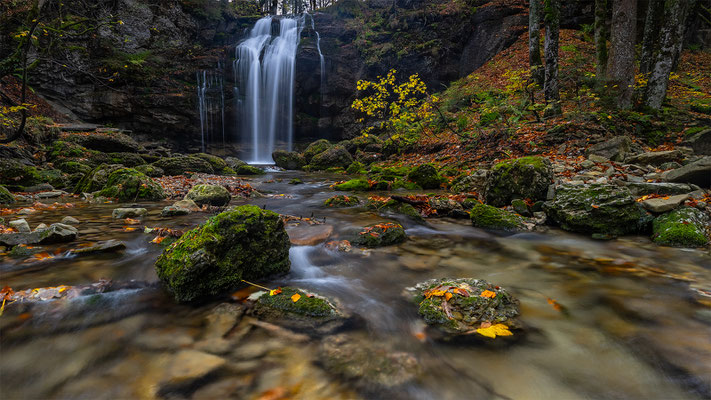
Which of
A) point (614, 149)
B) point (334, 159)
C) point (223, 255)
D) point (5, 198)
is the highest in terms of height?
point (614, 149)

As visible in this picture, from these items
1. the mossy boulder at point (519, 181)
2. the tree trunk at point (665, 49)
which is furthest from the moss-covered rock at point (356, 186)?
the tree trunk at point (665, 49)

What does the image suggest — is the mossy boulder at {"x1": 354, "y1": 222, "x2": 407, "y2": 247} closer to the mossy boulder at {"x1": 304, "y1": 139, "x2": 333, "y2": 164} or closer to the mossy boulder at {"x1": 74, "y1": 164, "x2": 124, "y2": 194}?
the mossy boulder at {"x1": 74, "y1": 164, "x2": 124, "y2": 194}

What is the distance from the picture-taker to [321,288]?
2.92 meters

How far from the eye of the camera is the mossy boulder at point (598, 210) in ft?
13.1

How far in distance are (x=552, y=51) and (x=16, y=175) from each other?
16172mm

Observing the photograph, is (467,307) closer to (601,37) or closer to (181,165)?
(601,37)

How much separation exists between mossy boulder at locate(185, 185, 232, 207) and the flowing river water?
292cm

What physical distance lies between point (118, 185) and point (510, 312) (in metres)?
8.99

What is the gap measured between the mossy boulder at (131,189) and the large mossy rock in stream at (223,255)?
18.8 ft

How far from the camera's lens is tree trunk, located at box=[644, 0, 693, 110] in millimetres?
7789

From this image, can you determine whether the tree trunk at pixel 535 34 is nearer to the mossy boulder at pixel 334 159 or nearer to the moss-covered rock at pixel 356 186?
the moss-covered rock at pixel 356 186

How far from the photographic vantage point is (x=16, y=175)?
8.04 meters

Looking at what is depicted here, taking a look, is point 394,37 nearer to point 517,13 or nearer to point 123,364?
point 517,13

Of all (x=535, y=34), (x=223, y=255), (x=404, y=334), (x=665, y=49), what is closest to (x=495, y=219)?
(x=404, y=334)
